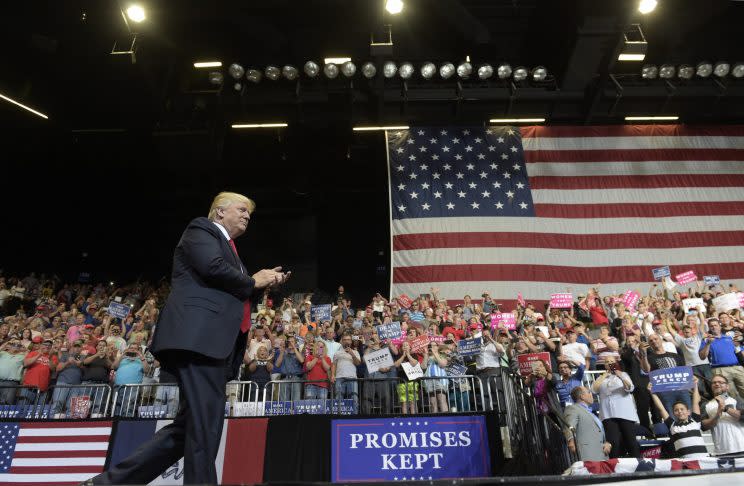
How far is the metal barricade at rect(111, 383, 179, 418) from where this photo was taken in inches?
339

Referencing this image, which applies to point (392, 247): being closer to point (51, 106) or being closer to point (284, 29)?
point (284, 29)

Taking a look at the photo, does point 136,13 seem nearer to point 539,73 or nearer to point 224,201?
point 539,73

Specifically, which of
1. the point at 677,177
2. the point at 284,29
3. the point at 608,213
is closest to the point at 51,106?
the point at 284,29

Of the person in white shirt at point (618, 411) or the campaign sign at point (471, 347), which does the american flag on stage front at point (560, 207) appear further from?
the person in white shirt at point (618, 411)

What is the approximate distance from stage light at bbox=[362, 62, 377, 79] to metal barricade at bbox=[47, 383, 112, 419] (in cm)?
929

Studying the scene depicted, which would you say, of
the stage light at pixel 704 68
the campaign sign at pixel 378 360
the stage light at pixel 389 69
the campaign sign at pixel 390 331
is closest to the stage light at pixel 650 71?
the stage light at pixel 704 68

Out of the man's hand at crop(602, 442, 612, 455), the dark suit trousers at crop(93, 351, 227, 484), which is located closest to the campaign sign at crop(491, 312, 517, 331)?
the man's hand at crop(602, 442, 612, 455)

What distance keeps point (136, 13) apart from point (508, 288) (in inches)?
420

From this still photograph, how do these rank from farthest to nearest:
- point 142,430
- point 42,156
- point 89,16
A: point 42,156 < point 89,16 < point 142,430

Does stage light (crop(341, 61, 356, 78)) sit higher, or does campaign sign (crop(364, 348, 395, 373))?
stage light (crop(341, 61, 356, 78))

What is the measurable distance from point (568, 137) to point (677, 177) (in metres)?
3.17

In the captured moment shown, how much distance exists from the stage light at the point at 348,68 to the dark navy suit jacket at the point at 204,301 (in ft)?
39.3

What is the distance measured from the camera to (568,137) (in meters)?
16.0

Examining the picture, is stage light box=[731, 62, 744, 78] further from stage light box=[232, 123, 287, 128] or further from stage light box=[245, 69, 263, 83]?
stage light box=[245, 69, 263, 83]
